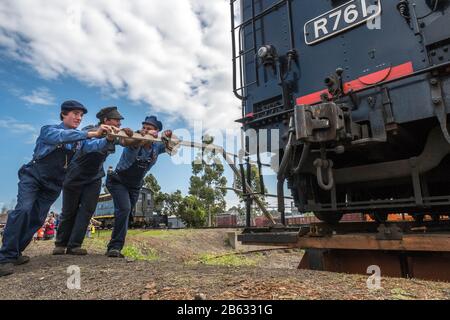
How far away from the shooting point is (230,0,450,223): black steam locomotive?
3.12 meters

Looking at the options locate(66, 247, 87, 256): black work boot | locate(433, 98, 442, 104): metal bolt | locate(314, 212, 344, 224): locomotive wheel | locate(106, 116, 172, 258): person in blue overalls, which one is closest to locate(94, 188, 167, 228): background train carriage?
locate(66, 247, 87, 256): black work boot

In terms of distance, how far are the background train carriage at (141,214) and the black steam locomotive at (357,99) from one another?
2455 cm

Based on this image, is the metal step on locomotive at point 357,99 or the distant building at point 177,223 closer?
the metal step on locomotive at point 357,99

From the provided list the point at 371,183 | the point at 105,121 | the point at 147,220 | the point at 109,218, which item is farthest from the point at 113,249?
the point at 109,218

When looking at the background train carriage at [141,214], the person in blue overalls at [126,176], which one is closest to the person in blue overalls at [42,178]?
the person in blue overalls at [126,176]

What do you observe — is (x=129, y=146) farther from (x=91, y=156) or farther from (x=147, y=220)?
(x=147, y=220)

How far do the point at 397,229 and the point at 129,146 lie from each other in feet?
10.5

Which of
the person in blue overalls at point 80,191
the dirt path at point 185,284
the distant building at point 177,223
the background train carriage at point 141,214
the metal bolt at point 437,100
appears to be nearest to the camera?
the dirt path at point 185,284

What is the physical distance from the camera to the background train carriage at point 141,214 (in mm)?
28031

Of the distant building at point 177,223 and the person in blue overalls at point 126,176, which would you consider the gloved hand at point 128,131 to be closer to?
the person in blue overalls at point 126,176

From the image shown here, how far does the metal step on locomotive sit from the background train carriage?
24574 mm

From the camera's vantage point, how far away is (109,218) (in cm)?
2970
